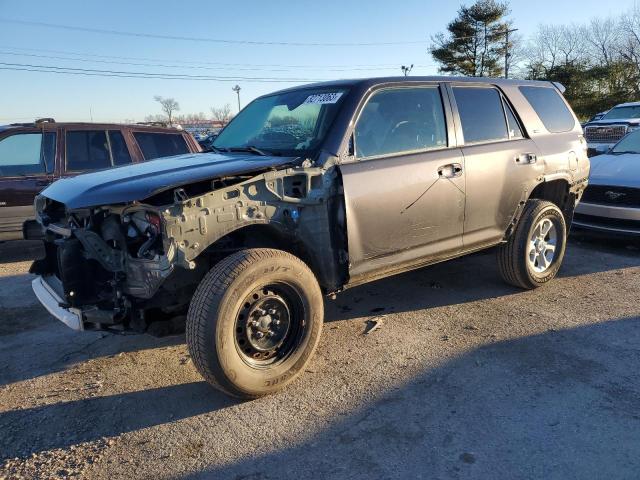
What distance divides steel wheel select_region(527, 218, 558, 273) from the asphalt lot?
40 cm

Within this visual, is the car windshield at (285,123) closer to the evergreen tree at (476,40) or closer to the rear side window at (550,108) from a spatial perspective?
the rear side window at (550,108)

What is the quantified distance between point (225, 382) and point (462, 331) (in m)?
2.05

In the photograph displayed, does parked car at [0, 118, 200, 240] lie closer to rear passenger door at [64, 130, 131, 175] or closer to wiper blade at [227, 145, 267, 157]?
rear passenger door at [64, 130, 131, 175]

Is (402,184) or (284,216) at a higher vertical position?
(402,184)

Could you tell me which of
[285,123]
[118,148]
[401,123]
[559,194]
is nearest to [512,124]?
[559,194]

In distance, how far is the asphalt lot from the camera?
2586 millimetres

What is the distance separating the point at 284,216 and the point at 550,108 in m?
3.39

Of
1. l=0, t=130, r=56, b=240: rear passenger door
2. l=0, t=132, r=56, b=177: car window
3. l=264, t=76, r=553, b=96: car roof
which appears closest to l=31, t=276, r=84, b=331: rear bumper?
l=264, t=76, r=553, b=96: car roof

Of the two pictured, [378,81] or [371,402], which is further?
[378,81]

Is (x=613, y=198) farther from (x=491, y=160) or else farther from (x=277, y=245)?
(x=277, y=245)

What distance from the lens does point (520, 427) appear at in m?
2.82

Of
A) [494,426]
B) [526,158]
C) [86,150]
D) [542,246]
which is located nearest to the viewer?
[494,426]

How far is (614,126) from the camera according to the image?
513 inches

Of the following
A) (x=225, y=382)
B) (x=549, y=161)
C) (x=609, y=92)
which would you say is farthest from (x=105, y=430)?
(x=609, y=92)
